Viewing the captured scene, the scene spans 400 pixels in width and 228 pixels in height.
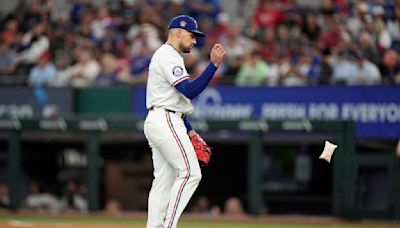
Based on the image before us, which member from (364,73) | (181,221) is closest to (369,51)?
(364,73)

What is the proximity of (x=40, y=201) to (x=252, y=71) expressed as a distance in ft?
14.8

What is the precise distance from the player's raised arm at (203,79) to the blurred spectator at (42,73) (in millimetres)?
9525

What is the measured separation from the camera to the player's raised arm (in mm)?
7602

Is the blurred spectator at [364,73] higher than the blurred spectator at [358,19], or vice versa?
the blurred spectator at [358,19]

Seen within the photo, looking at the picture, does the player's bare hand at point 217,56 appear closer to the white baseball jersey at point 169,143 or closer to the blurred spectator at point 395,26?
the white baseball jersey at point 169,143

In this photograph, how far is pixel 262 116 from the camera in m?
15.9

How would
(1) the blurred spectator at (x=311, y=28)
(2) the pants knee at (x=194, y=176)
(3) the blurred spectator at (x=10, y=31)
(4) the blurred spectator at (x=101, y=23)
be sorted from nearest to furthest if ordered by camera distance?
(2) the pants knee at (x=194, y=176) < (1) the blurred spectator at (x=311, y=28) < (4) the blurred spectator at (x=101, y=23) < (3) the blurred spectator at (x=10, y=31)

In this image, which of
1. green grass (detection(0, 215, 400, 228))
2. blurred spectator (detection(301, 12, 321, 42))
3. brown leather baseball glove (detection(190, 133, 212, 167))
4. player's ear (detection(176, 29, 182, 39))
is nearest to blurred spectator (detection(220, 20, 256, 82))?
blurred spectator (detection(301, 12, 321, 42))

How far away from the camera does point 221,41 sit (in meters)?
17.3

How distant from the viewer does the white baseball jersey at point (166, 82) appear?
25.7ft

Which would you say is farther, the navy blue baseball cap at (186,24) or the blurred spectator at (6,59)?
the blurred spectator at (6,59)


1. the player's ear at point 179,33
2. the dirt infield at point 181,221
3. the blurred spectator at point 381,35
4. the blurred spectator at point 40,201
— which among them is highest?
the player's ear at point 179,33

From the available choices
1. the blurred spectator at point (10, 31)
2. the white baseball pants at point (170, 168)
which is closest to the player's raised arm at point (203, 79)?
the white baseball pants at point (170, 168)

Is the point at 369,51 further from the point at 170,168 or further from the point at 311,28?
the point at 170,168
